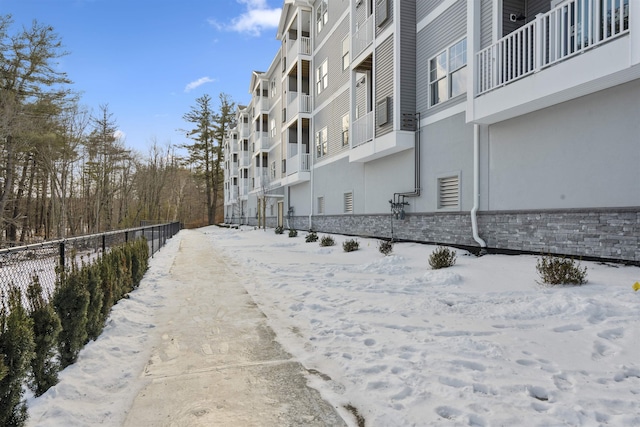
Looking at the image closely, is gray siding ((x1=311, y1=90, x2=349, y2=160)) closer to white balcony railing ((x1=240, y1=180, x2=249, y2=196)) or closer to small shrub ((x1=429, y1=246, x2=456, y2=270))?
small shrub ((x1=429, y1=246, x2=456, y2=270))

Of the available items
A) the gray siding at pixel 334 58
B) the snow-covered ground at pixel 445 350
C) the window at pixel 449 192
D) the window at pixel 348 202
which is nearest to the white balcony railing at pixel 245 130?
the gray siding at pixel 334 58

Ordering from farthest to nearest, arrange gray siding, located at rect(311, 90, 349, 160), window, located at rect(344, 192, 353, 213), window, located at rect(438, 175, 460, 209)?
gray siding, located at rect(311, 90, 349, 160)
window, located at rect(344, 192, 353, 213)
window, located at rect(438, 175, 460, 209)

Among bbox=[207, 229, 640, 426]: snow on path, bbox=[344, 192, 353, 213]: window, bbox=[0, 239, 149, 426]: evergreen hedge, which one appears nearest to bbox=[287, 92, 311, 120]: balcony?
bbox=[344, 192, 353, 213]: window

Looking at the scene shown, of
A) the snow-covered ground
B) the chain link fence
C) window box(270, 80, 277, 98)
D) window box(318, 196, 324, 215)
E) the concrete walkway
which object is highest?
window box(270, 80, 277, 98)

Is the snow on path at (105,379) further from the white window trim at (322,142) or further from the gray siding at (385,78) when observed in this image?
the white window trim at (322,142)

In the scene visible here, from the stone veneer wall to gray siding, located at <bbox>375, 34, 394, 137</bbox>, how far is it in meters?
3.22

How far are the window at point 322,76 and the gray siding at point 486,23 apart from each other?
10961 mm

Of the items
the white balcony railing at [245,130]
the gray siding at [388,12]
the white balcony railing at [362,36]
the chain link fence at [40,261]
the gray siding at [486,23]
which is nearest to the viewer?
the chain link fence at [40,261]

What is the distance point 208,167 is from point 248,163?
15516 mm

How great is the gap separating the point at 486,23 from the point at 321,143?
38.6 ft

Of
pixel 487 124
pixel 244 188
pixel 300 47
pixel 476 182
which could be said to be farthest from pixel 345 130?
pixel 244 188

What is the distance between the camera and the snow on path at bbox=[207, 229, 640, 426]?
2.61 metres

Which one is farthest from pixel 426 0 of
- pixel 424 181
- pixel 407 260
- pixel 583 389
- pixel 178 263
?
pixel 583 389

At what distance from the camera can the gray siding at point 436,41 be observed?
10.1 metres
